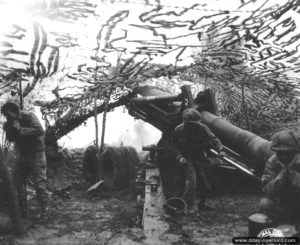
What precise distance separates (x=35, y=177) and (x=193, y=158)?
2.45 meters

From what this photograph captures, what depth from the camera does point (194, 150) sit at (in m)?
5.61

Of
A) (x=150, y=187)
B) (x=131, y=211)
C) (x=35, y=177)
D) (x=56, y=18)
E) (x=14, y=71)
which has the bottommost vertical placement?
(x=131, y=211)

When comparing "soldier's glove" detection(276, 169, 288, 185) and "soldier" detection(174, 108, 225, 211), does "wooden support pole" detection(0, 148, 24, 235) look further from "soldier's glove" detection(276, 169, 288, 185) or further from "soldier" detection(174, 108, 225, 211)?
"soldier's glove" detection(276, 169, 288, 185)

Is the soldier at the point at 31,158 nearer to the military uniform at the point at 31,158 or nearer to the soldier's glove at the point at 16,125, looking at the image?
the military uniform at the point at 31,158

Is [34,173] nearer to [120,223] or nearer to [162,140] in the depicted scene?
[120,223]

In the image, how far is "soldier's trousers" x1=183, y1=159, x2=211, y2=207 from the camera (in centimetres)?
542

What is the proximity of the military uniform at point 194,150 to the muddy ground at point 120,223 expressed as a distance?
0.39 m

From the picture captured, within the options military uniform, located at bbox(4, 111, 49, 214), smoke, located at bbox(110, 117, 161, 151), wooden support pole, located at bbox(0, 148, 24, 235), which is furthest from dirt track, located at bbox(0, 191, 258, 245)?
smoke, located at bbox(110, 117, 161, 151)

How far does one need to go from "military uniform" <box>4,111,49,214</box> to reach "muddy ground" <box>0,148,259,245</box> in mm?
455

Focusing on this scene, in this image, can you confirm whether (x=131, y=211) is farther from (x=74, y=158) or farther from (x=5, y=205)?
(x=74, y=158)

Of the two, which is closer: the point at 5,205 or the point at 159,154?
the point at 5,205

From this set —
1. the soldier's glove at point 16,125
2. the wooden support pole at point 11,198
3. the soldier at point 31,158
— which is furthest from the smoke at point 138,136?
the wooden support pole at point 11,198

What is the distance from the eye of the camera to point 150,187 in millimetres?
6078

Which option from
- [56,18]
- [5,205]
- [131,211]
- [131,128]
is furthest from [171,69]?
[131,128]
